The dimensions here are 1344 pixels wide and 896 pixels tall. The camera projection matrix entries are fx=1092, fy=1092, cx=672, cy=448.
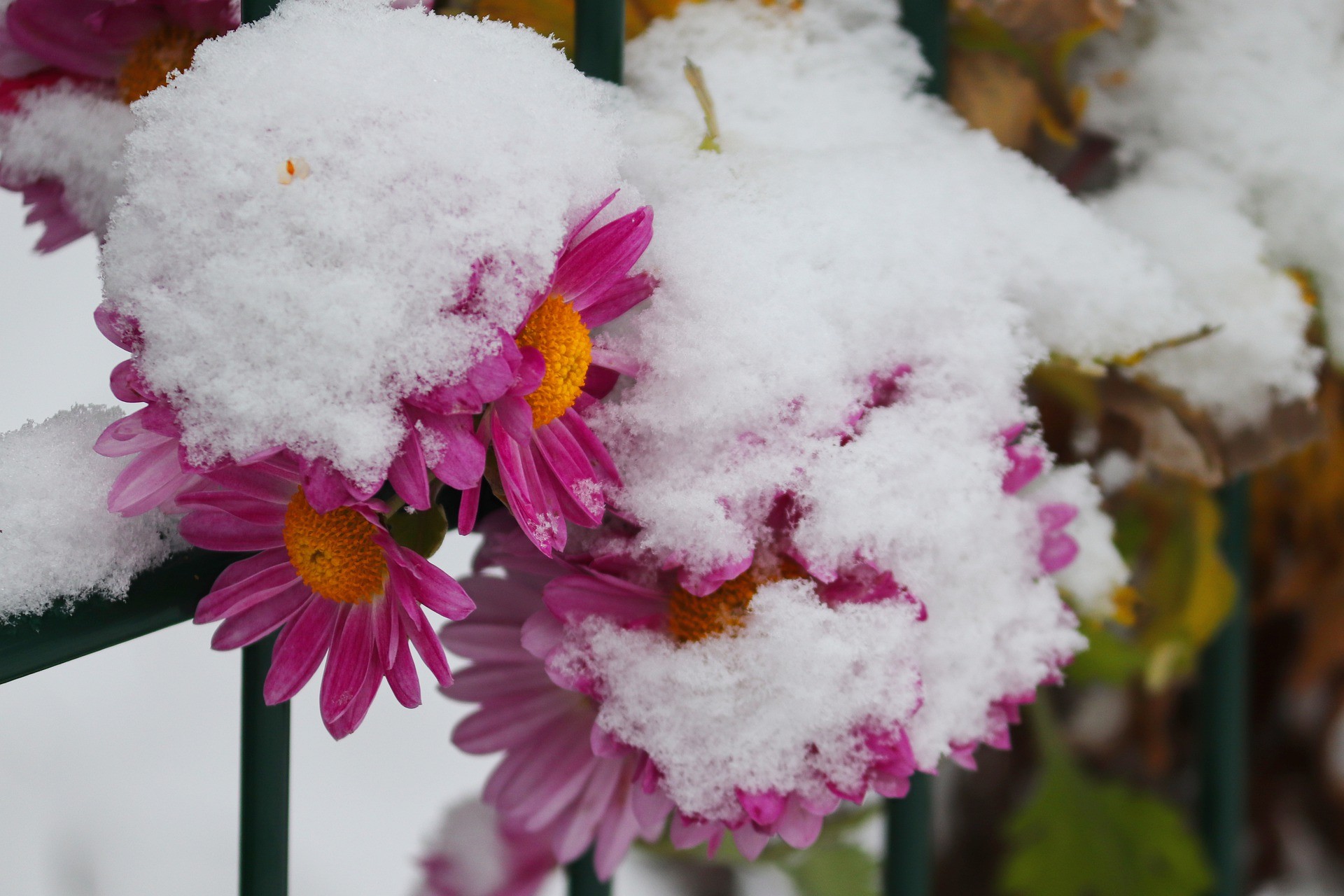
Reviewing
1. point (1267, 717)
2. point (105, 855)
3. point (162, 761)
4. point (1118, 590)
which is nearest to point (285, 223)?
point (1118, 590)

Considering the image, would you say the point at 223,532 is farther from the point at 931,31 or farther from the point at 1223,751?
the point at 1223,751

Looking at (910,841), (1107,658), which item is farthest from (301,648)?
(1107,658)

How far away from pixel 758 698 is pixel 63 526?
22 centimetres

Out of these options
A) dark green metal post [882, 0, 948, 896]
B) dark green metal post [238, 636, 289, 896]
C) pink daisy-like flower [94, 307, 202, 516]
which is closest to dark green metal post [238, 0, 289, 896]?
dark green metal post [238, 636, 289, 896]

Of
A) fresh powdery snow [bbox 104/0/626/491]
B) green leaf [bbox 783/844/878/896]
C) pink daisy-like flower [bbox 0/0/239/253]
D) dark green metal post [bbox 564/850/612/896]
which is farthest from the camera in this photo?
green leaf [bbox 783/844/878/896]

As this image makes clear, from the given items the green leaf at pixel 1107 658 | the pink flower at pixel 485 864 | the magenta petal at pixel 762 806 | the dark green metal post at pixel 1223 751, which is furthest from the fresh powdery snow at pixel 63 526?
the dark green metal post at pixel 1223 751

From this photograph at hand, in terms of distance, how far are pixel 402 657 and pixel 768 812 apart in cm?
14

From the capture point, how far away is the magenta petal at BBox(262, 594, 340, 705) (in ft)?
1.11

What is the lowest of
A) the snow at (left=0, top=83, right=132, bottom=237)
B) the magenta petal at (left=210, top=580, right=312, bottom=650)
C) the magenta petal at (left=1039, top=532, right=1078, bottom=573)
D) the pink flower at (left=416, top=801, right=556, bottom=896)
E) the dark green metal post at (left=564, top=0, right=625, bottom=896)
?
the pink flower at (left=416, top=801, right=556, bottom=896)

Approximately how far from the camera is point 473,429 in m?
0.33

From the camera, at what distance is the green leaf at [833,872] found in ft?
2.71

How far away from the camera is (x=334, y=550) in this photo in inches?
13.1

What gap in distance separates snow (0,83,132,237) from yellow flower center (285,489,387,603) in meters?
0.16

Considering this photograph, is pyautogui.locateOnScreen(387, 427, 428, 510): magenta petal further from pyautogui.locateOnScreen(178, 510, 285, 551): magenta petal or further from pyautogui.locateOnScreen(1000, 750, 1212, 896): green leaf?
pyautogui.locateOnScreen(1000, 750, 1212, 896): green leaf
